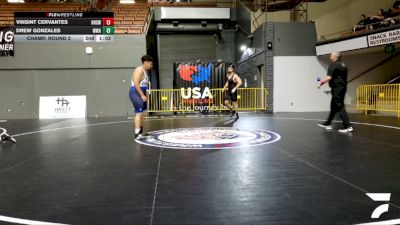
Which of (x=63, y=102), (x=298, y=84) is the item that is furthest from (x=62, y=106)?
(x=298, y=84)

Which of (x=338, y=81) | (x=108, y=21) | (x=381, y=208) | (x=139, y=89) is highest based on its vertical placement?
(x=108, y=21)

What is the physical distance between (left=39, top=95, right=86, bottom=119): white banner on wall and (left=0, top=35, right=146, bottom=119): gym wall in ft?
0.80

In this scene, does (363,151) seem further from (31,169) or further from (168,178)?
(31,169)

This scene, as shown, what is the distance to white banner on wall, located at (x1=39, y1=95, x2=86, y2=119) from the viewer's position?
49.9 feet

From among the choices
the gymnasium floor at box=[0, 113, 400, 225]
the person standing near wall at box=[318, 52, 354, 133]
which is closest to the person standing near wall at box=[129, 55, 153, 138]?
the gymnasium floor at box=[0, 113, 400, 225]

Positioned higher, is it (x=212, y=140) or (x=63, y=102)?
(x=63, y=102)

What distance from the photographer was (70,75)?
15922mm

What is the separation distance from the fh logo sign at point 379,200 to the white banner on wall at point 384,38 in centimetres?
1039

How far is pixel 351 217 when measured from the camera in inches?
100.0

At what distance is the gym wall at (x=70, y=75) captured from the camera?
15.7 m

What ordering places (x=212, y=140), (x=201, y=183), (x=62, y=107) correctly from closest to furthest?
(x=201, y=183)
(x=212, y=140)
(x=62, y=107)
